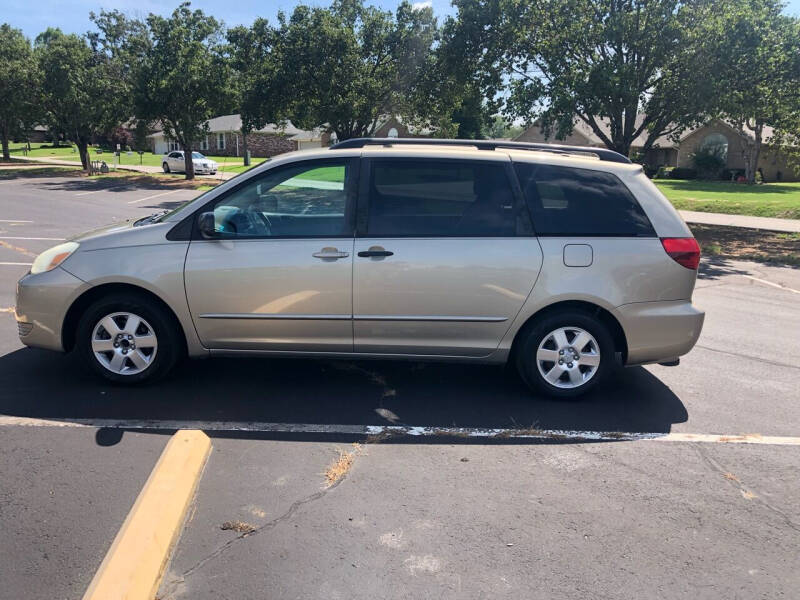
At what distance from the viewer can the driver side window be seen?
480 centimetres

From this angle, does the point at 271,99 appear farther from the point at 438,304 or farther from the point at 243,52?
the point at 438,304

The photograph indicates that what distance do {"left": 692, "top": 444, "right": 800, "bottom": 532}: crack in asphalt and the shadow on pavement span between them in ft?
1.29

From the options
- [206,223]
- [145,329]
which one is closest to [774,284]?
[206,223]

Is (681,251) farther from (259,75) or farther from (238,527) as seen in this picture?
(259,75)

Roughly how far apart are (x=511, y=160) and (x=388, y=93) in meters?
21.7

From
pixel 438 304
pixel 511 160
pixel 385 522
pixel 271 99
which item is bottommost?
pixel 385 522

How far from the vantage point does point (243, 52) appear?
1070 inches

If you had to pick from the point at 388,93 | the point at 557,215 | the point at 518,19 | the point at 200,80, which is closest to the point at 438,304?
the point at 557,215

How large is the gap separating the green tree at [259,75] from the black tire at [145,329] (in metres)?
21.3

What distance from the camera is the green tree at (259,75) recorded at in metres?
24.8

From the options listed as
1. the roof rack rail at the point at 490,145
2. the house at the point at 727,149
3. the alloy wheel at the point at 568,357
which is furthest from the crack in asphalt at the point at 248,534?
the house at the point at 727,149

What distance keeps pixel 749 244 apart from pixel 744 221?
18.8ft

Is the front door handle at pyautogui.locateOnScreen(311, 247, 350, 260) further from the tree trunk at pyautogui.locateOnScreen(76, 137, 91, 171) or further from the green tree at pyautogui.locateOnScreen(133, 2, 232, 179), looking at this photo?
the tree trunk at pyautogui.locateOnScreen(76, 137, 91, 171)

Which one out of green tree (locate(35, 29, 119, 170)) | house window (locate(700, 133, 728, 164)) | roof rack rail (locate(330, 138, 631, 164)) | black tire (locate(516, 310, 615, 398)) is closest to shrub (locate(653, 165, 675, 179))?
house window (locate(700, 133, 728, 164))
